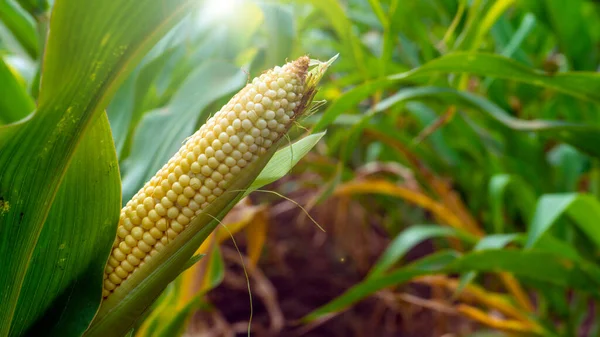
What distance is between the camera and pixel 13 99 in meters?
0.48

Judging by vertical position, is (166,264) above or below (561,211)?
above

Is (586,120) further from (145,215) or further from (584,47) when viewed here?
(145,215)

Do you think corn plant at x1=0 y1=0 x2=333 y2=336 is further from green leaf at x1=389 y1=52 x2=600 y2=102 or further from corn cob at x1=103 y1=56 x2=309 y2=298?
green leaf at x1=389 y1=52 x2=600 y2=102

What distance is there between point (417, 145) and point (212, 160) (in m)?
0.76

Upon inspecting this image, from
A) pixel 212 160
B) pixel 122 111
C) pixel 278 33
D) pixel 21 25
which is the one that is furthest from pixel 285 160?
pixel 21 25

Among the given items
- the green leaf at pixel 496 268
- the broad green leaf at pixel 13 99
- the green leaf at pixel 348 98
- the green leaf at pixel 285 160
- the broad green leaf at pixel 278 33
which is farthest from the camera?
the broad green leaf at pixel 278 33

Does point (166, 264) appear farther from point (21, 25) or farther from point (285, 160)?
point (21, 25)

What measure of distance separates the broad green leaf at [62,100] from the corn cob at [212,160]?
0.05 metres

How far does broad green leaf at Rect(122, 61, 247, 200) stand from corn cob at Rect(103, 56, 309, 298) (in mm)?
177

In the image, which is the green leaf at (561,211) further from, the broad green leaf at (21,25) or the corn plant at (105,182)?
the broad green leaf at (21,25)

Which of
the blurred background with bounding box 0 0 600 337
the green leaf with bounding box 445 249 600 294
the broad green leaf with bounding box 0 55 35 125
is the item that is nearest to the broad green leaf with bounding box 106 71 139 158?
the blurred background with bounding box 0 0 600 337

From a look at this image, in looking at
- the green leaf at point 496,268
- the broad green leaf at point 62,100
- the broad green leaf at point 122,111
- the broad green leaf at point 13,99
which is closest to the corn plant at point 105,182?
the broad green leaf at point 62,100

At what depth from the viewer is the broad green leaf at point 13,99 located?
46 cm

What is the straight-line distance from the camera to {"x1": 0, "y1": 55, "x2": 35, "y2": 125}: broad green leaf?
0.46 m
